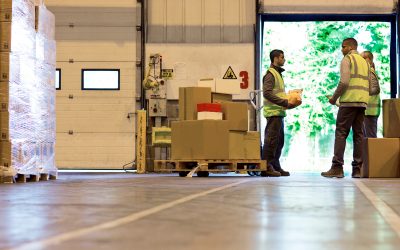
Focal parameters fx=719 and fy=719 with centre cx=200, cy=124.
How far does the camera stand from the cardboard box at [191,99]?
425 inches

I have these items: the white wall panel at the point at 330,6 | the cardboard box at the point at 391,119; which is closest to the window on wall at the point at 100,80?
the white wall panel at the point at 330,6

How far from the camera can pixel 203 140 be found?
1031cm

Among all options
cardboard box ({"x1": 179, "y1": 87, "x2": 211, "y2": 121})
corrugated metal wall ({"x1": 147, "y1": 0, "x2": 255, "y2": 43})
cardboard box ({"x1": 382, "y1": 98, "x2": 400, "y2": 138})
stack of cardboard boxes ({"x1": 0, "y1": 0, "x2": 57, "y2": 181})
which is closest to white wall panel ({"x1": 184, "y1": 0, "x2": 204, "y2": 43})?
corrugated metal wall ({"x1": 147, "y1": 0, "x2": 255, "y2": 43})

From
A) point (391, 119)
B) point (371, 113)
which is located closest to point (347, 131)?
point (391, 119)

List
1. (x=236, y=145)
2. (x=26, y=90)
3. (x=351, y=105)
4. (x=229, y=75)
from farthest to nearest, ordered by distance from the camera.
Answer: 1. (x=229, y=75)
2. (x=236, y=145)
3. (x=351, y=105)
4. (x=26, y=90)

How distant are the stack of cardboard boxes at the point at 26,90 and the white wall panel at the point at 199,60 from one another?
4789mm

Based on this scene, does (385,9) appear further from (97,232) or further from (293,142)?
(97,232)

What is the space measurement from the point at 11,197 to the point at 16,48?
391cm

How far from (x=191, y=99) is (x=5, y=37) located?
3.14 m

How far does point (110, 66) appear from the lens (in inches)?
588

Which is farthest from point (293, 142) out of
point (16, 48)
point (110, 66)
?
point (16, 48)

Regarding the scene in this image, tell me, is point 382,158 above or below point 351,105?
below

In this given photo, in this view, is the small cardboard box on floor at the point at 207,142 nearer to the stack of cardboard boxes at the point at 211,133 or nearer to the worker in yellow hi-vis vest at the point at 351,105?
the stack of cardboard boxes at the point at 211,133

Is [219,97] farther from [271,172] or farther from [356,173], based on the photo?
[356,173]
